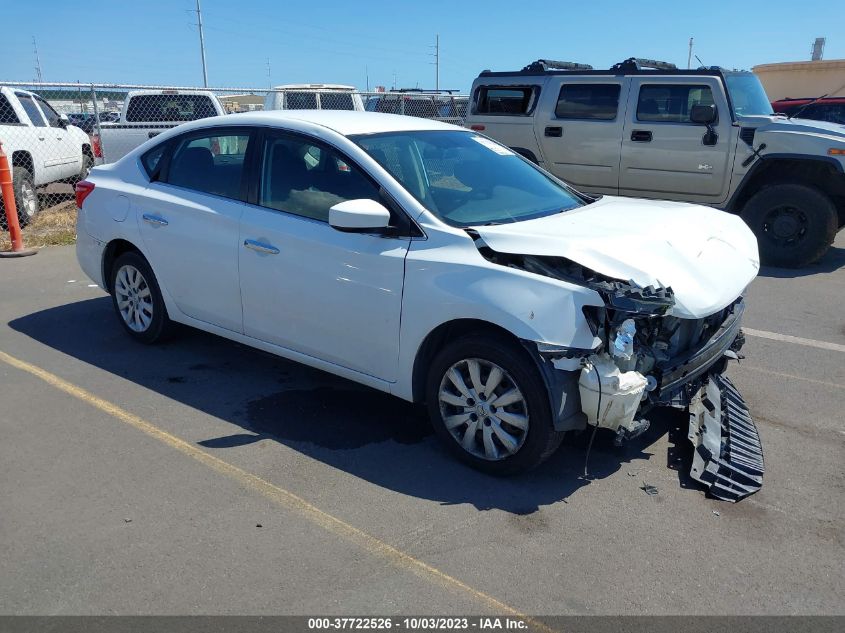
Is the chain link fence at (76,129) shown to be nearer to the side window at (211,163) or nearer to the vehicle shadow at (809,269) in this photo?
the side window at (211,163)

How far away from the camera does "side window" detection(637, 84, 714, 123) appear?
29.7 feet

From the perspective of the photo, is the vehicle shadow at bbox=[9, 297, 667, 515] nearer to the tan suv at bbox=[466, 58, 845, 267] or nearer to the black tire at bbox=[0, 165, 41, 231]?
the black tire at bbox=[0, 165, 41, 231]

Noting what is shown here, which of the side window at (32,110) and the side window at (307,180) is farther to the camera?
the side window at (32,110)

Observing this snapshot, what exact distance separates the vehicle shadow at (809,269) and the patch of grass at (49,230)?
8.89 meters

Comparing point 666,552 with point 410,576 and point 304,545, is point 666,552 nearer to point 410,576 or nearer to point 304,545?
point 410,576

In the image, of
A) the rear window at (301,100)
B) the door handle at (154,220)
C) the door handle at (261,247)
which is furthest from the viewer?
the rear window at (301,100)

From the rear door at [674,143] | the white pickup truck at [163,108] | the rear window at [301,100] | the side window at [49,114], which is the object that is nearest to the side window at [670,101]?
the rear door at [674,143]

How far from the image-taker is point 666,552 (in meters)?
3.21

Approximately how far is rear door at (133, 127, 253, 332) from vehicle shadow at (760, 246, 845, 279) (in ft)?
20.9

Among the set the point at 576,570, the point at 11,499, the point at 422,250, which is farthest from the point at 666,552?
the point at 11,499

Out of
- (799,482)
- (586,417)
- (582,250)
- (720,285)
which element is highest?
(582,250)

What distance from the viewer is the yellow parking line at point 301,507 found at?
2951 mm

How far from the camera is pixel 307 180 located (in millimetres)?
4500

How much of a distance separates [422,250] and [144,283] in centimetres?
268
